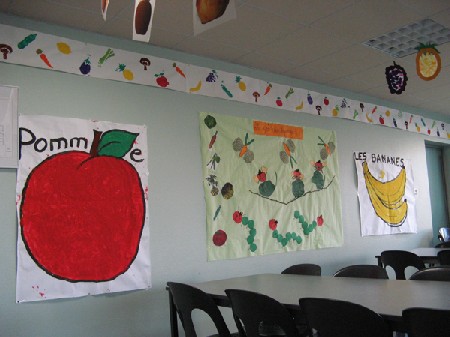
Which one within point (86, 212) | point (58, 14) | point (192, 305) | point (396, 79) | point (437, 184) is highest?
point (58, 14)

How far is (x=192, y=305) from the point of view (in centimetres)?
243

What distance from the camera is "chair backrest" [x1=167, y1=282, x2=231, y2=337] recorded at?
2.30m

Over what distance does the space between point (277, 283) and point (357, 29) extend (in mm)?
2146

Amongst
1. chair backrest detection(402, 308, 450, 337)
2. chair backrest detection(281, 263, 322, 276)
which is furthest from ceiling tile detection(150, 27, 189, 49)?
chair backrest detection(402, 308, 450, 337)

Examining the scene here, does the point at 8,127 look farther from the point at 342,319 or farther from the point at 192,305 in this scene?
the point at 342,319

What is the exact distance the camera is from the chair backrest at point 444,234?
627cm

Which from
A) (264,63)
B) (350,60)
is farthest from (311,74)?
(264,63)

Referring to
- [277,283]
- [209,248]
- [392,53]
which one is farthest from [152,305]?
[392,53]

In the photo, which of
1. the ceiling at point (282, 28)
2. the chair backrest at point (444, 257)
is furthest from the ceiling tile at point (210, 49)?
the chair backrest at point (444, 257)

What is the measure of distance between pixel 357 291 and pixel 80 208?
1.92 metres

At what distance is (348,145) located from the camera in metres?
5.25

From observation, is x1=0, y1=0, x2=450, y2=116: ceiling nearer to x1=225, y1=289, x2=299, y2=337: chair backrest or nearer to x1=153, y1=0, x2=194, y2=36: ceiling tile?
x1=153, y1=0, x2=194, y2=36: ceiling tile

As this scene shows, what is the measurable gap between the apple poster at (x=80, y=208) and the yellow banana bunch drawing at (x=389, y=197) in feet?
10.1

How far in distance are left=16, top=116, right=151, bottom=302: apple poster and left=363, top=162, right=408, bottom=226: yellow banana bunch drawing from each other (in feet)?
10.1
